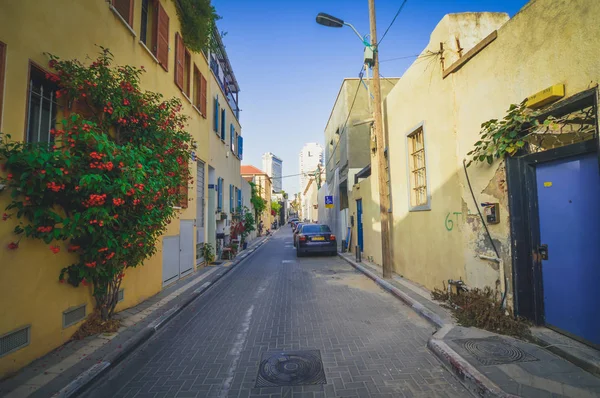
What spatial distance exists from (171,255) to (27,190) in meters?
4.96

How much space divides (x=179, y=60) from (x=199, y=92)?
2378 millimetres

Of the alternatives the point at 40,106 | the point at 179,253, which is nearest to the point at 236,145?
the point at 179,253

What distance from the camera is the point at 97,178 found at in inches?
142

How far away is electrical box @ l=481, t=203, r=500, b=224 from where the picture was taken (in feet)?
15.3

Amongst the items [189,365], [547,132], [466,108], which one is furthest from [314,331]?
[466,108]

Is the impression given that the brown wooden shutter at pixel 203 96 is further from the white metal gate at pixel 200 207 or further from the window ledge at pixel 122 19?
the window ledge at pixel 122 19

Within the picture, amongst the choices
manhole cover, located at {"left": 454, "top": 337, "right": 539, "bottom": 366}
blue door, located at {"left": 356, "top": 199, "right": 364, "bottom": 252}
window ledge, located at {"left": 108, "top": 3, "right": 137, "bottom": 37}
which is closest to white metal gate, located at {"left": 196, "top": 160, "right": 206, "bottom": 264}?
window ledge, located at {"left": 108, "top": 3, "right": 137, "bottom": 37}

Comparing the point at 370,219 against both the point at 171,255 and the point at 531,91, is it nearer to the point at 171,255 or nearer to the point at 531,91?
the point at 171,255

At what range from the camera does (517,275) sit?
171 inches

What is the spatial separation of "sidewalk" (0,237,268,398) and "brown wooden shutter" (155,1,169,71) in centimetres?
595

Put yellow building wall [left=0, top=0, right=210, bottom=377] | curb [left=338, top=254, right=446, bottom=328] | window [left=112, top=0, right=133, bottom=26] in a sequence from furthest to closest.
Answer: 1. window [left=112, top=0, right=133, bottom=26]
2. curb [left=338, top=254, right=446, bottom=328]
3. yellow building wall [left=0, top=0, right=210, bottom=377]

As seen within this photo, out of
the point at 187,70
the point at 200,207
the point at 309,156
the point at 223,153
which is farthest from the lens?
the point at 309,156

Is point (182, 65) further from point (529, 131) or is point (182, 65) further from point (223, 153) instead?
point (529, 131)

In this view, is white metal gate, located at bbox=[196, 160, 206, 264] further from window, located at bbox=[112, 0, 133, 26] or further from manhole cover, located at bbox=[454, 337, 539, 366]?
manhole cover, located at bbox=[454, 337, 539, 366]
